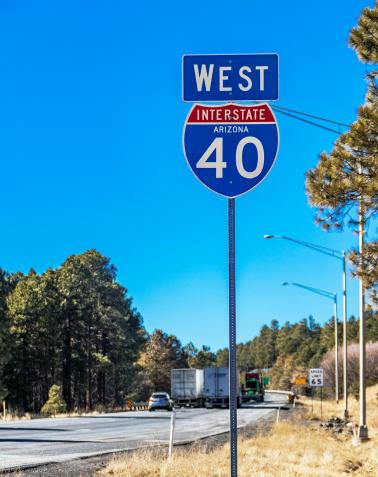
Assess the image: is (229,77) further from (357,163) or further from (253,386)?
(253,386)

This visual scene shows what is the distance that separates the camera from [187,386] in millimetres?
66062

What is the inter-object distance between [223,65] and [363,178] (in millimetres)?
8851

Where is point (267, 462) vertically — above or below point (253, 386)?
above

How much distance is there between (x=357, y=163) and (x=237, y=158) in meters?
9.27

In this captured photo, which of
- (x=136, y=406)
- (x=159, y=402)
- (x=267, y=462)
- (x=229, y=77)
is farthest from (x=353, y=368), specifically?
(x=229, y=77)

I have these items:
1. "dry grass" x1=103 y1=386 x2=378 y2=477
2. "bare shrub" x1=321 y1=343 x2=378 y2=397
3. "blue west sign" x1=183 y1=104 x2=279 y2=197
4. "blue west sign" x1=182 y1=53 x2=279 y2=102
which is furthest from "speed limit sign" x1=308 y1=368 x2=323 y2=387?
"blue west sign" x1=182 y1=53 x2=279 y2=102

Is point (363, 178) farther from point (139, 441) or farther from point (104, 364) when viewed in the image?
point (104, 364)

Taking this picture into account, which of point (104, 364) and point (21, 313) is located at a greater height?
point (21, 313)

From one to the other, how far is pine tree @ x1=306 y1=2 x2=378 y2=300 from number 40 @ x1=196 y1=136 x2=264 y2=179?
27.6 feet

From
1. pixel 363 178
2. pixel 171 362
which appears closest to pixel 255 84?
pixel 363 178

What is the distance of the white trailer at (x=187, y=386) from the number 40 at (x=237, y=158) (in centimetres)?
5901

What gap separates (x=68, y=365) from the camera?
71062mm

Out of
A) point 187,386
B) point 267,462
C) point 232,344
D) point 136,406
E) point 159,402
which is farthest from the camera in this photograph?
point 136,406

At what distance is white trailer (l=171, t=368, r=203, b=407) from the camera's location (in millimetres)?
65125
